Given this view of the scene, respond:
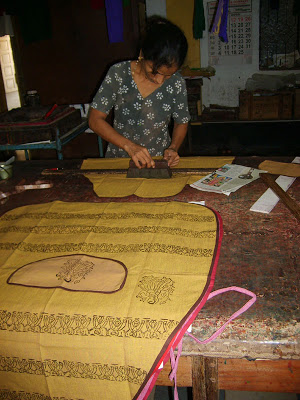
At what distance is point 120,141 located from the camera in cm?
212

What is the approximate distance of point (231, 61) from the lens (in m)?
6.80

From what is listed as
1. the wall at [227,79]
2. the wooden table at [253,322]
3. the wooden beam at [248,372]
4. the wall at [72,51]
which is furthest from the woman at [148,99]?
the wall at [227,79]

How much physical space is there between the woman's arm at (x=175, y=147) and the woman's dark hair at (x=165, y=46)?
0.48 meters

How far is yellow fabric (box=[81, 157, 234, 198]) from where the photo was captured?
1750 millimetres

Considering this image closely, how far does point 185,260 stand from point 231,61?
6478 millimetres

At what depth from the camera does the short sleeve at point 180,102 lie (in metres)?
2.30

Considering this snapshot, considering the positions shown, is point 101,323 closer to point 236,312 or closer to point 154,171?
point 236,312

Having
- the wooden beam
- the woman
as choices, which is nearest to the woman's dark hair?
the woman

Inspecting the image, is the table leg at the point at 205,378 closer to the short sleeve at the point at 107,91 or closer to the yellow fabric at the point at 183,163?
the yellow fabric at the point at 183,163

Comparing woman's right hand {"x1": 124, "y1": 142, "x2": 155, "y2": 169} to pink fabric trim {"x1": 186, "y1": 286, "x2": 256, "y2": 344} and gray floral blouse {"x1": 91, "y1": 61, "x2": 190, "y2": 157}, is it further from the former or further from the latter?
pink fabric trim {"x1": 186, "y1": 286, "x2": 256, "y2": 344}

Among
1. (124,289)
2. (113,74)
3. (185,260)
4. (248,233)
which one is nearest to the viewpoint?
(124,289)

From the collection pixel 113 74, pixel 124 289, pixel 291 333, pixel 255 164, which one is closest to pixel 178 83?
pixel 113 74

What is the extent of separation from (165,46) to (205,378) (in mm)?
1524

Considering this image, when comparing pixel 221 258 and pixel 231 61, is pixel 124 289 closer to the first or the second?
pixel 221 258
